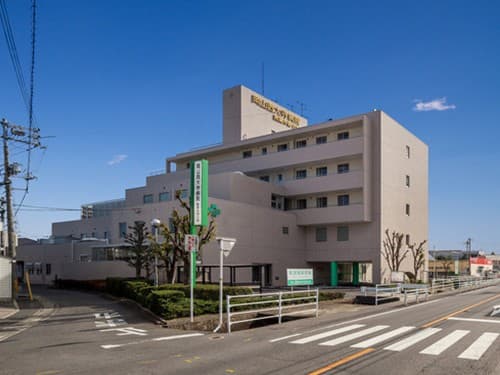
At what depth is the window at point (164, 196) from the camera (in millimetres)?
48753

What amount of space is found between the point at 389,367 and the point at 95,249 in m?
40.1

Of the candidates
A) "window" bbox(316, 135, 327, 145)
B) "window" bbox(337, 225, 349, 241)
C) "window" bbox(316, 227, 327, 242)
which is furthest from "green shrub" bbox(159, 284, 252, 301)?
"window" bbox(316, 135, 327, 145)

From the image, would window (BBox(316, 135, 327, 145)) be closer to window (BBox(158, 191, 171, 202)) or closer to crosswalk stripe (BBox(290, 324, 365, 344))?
window (BBox(158, 191, 171, 202))

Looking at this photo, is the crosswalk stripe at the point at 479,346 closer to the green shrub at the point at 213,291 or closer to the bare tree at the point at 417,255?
the green shrub at the point at 213,291

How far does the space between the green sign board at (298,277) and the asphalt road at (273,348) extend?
1854 millimetres

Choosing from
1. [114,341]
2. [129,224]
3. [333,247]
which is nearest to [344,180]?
[333,247]

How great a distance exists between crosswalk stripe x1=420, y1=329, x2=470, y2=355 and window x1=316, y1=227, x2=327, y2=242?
35.1 metres

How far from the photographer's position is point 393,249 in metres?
45.0

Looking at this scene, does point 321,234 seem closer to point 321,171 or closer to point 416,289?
point 321,171

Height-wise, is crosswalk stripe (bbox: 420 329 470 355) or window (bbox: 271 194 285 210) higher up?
window (bbox: 271 194 285 210)

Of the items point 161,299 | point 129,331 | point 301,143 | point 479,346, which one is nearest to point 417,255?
point 301,143

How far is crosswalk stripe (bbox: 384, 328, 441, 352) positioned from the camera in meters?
10.7

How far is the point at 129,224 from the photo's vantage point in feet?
141

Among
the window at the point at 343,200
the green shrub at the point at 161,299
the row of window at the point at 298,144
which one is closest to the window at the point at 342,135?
the row of window at the point at 298,144
